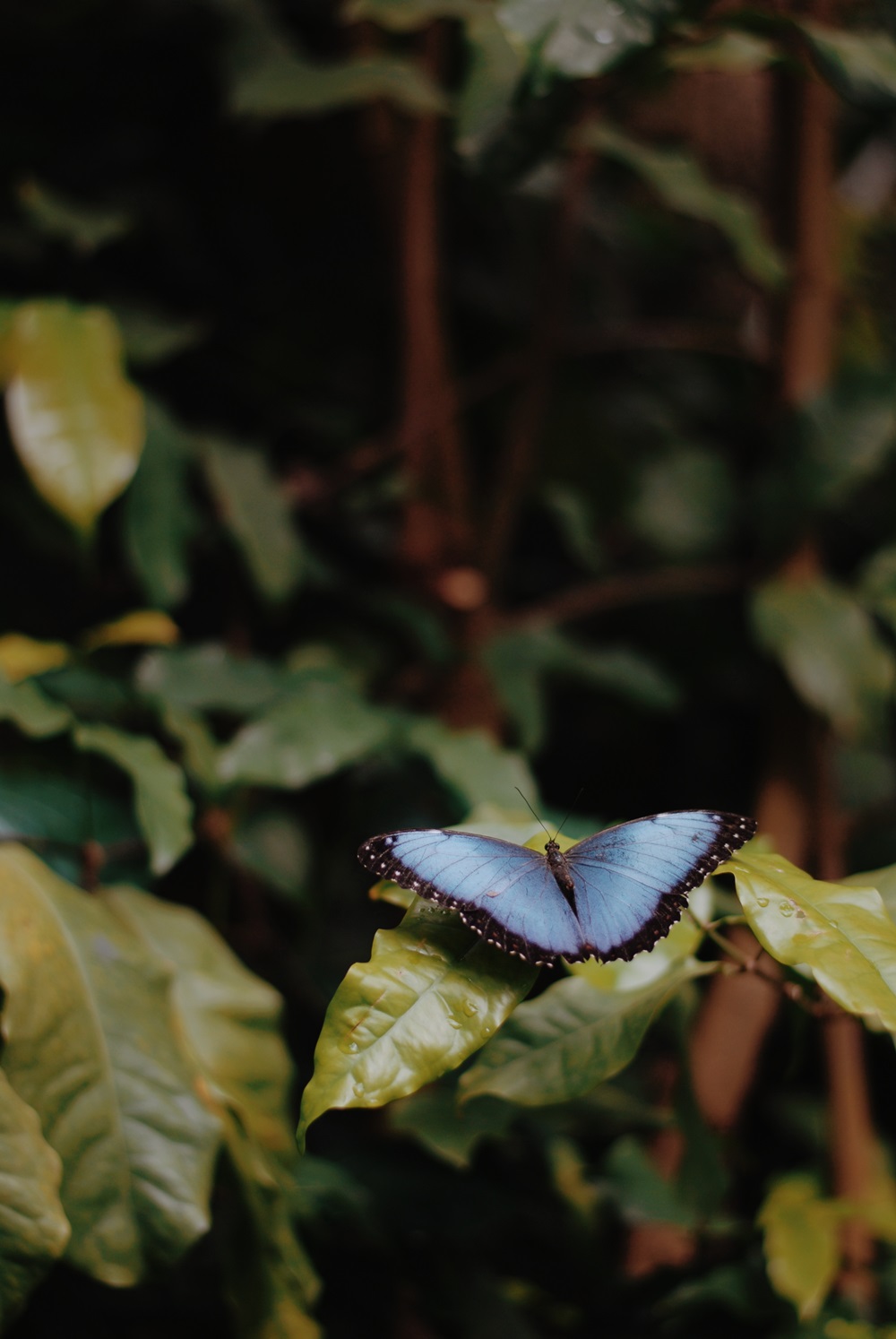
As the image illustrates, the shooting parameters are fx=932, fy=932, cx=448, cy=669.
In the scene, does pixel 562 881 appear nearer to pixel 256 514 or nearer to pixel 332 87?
pixel 256 514

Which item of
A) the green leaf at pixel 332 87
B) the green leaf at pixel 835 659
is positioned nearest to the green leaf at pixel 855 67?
the green leaf at pixel 332 87

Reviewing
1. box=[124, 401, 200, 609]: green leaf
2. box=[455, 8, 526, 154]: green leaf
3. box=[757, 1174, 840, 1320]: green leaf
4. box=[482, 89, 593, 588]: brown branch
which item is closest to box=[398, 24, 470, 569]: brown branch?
box=[482, 89, 593, 588]: brown branch

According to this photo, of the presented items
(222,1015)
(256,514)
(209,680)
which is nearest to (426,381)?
(256,514)

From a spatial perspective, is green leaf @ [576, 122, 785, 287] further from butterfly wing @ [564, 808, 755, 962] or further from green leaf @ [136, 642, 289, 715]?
butterfly wing @ [564, 808, 755, 962]

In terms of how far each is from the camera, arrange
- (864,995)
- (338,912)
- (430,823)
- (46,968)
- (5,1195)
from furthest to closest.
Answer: (338,912)
(430,823)
(46,968)
(5,1195)
(864,995)

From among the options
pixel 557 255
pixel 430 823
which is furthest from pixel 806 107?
pixel 430 823

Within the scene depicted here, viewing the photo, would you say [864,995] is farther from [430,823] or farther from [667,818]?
[430,823]

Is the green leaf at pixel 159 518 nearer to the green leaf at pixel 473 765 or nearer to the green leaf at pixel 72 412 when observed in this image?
the green leaf at pixel 72 412
